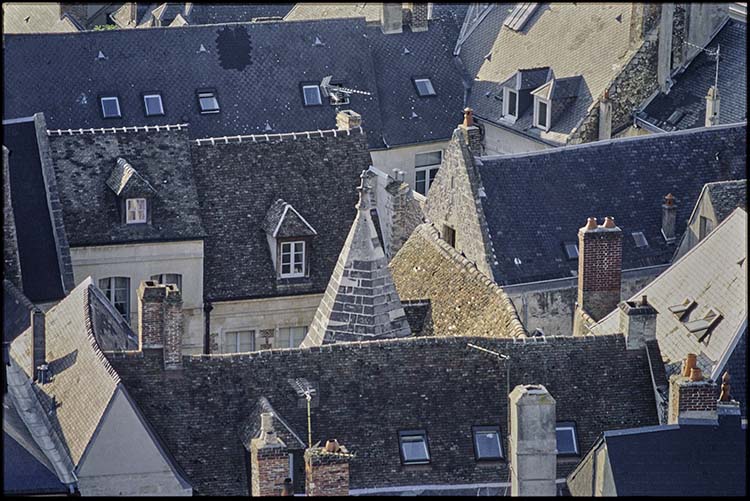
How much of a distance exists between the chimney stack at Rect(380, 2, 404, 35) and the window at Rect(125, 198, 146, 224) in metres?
19.6

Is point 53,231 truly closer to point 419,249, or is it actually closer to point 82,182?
point 82,182

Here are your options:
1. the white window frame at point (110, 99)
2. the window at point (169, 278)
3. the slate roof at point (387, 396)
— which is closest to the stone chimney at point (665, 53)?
the white window frame at point (110, 99)

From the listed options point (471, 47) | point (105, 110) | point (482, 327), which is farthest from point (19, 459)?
point (471, 47)

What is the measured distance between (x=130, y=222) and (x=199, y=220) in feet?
6.03

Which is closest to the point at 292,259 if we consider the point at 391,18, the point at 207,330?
the point at 207,330

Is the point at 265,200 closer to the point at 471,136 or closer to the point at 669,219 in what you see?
the point at 471,136

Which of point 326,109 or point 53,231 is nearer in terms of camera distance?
point 53,231

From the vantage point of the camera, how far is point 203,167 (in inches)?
2472

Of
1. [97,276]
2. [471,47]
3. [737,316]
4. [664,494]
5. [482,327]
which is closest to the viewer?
[664,494]

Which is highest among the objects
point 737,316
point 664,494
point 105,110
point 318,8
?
point 318,8

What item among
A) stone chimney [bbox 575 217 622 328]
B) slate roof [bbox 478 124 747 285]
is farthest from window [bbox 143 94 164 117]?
stone chimney [bbox 575 217 622 328]

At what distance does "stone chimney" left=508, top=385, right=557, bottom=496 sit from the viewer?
44719 millimetres

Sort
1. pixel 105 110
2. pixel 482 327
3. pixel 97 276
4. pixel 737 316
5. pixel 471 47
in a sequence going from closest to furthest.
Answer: pixel 737 316 → pixel 482 327 → pixel 97 276 → pixel 105 110 → pixel 471 47

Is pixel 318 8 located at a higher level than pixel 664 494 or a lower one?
higher
